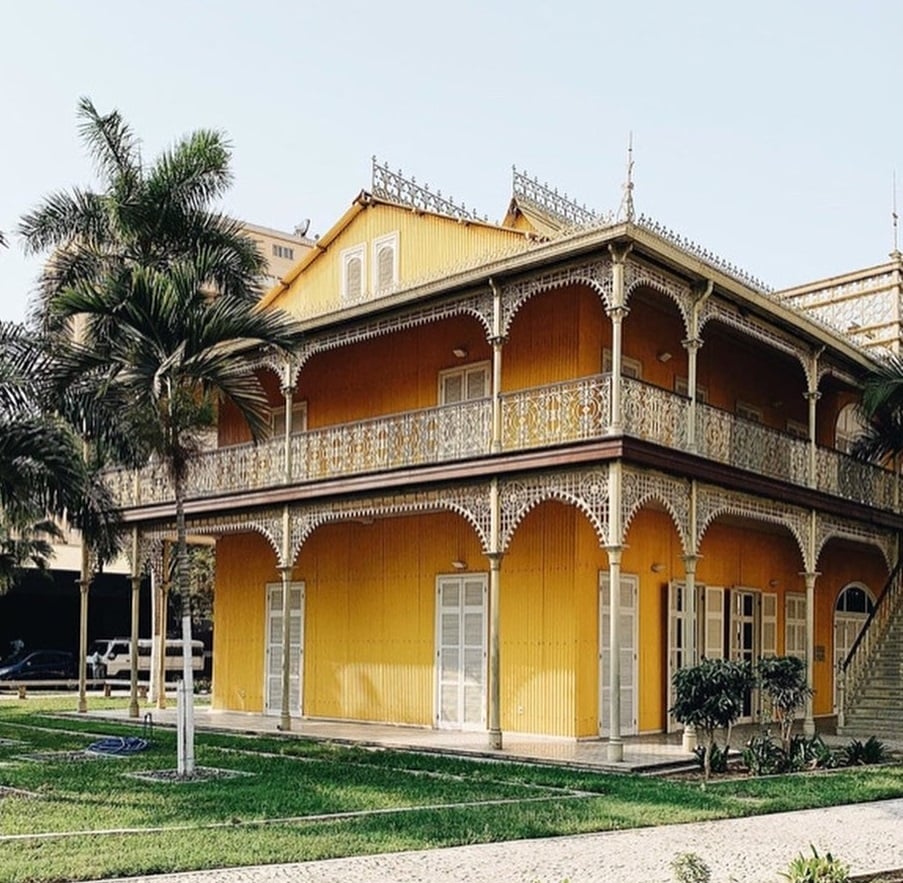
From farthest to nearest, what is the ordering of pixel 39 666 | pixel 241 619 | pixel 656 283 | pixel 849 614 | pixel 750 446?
pixel 39 666
pixel 849 614
pixel 241 619
pixel 750 446
pixel 656 283

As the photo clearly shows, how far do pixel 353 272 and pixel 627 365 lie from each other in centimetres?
561

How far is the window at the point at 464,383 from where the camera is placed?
1927cm

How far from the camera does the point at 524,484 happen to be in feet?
53.1

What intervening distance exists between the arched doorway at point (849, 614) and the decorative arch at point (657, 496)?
29.2 feet

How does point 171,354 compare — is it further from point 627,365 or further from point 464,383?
point 627,365

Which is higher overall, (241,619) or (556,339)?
(556,339)

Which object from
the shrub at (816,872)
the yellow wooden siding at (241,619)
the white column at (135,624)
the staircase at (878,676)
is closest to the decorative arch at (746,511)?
the staircase at (878,676)

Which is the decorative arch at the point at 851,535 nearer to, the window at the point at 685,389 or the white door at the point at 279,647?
the window at the point at 685,389

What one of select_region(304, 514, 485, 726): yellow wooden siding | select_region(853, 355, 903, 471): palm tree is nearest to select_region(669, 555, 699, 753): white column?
select_region(304, 514, 485, 726): yellow wooden siding

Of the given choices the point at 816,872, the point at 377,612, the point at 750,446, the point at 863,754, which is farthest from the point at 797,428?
the point at 816,872

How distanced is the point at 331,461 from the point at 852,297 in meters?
12.1

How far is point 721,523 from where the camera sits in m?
20.8

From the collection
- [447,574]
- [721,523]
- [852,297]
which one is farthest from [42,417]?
[852,297]

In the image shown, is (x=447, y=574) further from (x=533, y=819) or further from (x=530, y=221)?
(x=533, y=819)
